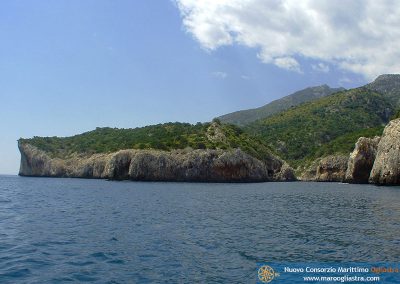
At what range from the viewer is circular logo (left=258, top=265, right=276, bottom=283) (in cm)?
1538

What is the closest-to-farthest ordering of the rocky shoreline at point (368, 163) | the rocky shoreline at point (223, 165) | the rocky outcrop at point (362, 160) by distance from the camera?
the rocky shoreline at point (368, 163), the rocky shoreline at point (223, 165), the rocky outcrop at point (362, 160)

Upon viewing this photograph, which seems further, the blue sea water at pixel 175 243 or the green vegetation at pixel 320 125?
the green vegetation at pixel 320 125

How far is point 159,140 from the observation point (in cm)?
12475

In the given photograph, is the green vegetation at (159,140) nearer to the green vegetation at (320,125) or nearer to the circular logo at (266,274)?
the green vegetation at (320,125)

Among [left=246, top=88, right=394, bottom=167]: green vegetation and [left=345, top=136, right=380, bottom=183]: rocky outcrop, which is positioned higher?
[left=246, top=88, right=394, bottom=167]: green vegetation

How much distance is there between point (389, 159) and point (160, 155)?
5729 cm

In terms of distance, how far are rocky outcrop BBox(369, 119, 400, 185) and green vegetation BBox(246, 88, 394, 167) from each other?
182 ft

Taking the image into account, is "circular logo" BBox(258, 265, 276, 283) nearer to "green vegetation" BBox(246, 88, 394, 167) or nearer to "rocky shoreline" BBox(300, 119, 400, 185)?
"rocky shoreline" BBox(300, 119, 400, 185)

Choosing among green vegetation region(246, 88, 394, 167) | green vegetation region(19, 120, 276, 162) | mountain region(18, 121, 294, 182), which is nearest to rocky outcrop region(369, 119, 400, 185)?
mountain region(18, 121, 294, 182)

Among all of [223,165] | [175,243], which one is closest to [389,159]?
[223,165]

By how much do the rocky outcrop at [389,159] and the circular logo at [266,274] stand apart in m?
74.6

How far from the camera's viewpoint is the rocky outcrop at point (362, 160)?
100m

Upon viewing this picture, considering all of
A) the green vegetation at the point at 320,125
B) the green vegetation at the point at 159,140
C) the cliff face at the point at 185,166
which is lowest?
the cliff face at the point at 185,166

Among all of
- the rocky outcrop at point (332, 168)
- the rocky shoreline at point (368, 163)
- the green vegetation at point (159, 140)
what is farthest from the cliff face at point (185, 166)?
the rocky shoreline at point (368, 163)
